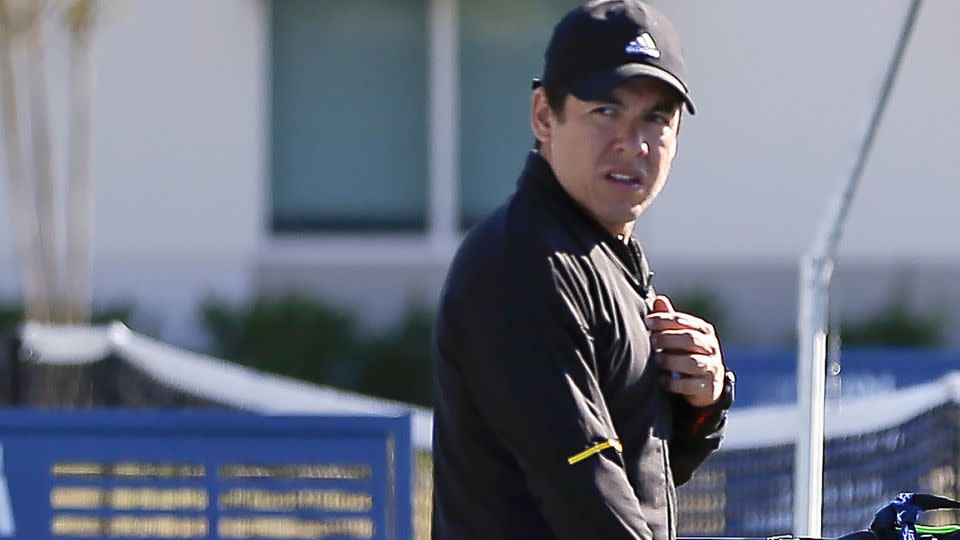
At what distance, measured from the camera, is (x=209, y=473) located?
433 centimetres

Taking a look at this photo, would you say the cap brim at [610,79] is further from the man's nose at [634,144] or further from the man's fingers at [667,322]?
the man's fingers at [667,322]

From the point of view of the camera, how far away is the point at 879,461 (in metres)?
5.38

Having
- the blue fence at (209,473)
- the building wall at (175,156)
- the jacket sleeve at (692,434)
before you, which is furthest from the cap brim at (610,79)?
the building wall at (175,156)

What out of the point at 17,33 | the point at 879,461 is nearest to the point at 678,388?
the point at 879,461

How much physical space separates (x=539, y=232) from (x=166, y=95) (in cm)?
953

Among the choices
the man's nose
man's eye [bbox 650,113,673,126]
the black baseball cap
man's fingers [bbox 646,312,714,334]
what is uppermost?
the black baseball cap

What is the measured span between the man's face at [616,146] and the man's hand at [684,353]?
16 centimetres

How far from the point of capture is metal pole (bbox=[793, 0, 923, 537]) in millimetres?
Result: 4172

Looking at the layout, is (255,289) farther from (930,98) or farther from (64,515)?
(64,515)

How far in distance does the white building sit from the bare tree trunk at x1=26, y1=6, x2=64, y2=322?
1.64ft

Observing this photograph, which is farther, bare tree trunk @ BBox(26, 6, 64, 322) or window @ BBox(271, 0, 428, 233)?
window @ BBox(271, 0, 428, 233)

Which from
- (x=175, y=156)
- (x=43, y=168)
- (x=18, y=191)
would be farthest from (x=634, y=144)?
(x=175, y=156)

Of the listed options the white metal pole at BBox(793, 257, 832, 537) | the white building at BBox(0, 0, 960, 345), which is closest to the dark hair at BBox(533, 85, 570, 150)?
the white metal pole at BBox(793, 257, 832, 537)

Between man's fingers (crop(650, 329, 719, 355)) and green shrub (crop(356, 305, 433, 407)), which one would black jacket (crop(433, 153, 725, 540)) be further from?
green shrub (crop(356, 305, 433, 407))
